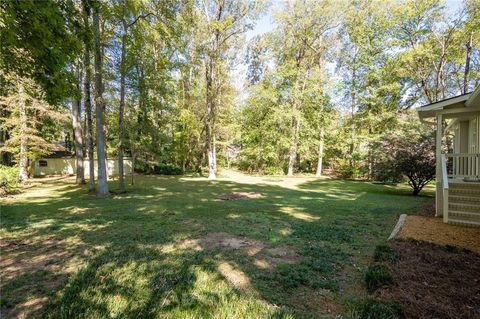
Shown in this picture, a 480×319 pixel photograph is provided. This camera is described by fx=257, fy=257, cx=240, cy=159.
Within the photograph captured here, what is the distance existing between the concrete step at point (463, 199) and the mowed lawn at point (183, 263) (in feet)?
4.92

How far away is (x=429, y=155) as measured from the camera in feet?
37.7

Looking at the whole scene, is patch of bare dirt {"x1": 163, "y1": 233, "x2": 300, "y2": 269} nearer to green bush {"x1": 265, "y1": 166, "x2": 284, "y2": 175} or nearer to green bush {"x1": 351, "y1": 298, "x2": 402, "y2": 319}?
green bush {"x1": 351, "y1": 298, "x2": 402, "y2": 319}

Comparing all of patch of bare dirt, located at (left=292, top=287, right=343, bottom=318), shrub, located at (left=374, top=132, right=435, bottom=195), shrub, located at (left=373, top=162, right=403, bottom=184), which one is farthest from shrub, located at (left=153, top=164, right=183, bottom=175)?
patch of bare dirt, located at (left=292, top=287, right=343, bottom=318)

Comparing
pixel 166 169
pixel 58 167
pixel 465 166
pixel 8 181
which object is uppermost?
pixel 465 166

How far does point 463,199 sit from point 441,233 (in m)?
1.95

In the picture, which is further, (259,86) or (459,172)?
(259,86)

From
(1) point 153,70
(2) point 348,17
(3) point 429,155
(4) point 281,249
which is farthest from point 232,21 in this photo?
(4) point 281,249

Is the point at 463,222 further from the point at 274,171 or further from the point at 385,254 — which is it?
the point at 274,171

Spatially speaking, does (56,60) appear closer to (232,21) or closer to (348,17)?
(232,21)

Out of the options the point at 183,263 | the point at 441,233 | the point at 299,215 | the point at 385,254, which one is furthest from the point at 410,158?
the point at 183,263

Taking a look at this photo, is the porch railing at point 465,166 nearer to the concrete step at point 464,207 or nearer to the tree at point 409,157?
the concrete step at point 464,207

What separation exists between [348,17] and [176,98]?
16288mm

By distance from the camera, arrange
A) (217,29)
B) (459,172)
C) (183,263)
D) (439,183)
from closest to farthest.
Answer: (183,263) → (439,183) → (459,172) → (217,29)

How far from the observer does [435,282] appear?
3174 millimetres
